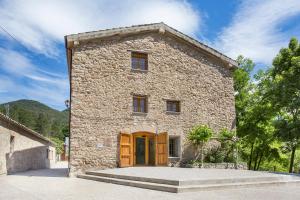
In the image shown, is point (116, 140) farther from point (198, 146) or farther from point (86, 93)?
point (198, 146)

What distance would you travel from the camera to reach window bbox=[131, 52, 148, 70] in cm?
1641

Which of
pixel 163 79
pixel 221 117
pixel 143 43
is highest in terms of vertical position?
pixel 143 43

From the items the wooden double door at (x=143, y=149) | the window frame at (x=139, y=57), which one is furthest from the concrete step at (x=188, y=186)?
the window frame at (x=139, y=57)

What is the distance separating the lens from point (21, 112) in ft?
228

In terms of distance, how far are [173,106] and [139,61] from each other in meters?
3.02

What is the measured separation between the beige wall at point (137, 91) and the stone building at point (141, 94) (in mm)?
44

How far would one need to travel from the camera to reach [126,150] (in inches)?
595

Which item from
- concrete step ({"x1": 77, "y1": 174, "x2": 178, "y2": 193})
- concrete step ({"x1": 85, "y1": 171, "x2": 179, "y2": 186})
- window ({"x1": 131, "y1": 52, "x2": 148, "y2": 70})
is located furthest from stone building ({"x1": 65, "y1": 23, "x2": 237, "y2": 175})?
concrete step ({"x1": 77, "y1": 174, "x2": 178, "y2": 193})

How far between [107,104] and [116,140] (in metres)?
1.78

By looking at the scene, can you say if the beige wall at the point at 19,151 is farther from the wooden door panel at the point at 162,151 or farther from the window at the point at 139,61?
the wooden door panel at the point at 162,151

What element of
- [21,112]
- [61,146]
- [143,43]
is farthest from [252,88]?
[21,112]

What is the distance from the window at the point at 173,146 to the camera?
652 inches

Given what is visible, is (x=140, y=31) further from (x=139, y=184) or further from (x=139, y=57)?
A: (x=139, y=184)

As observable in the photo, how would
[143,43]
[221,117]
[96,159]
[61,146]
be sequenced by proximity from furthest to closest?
[61,146], [221,117], [143,43], [96,159]
